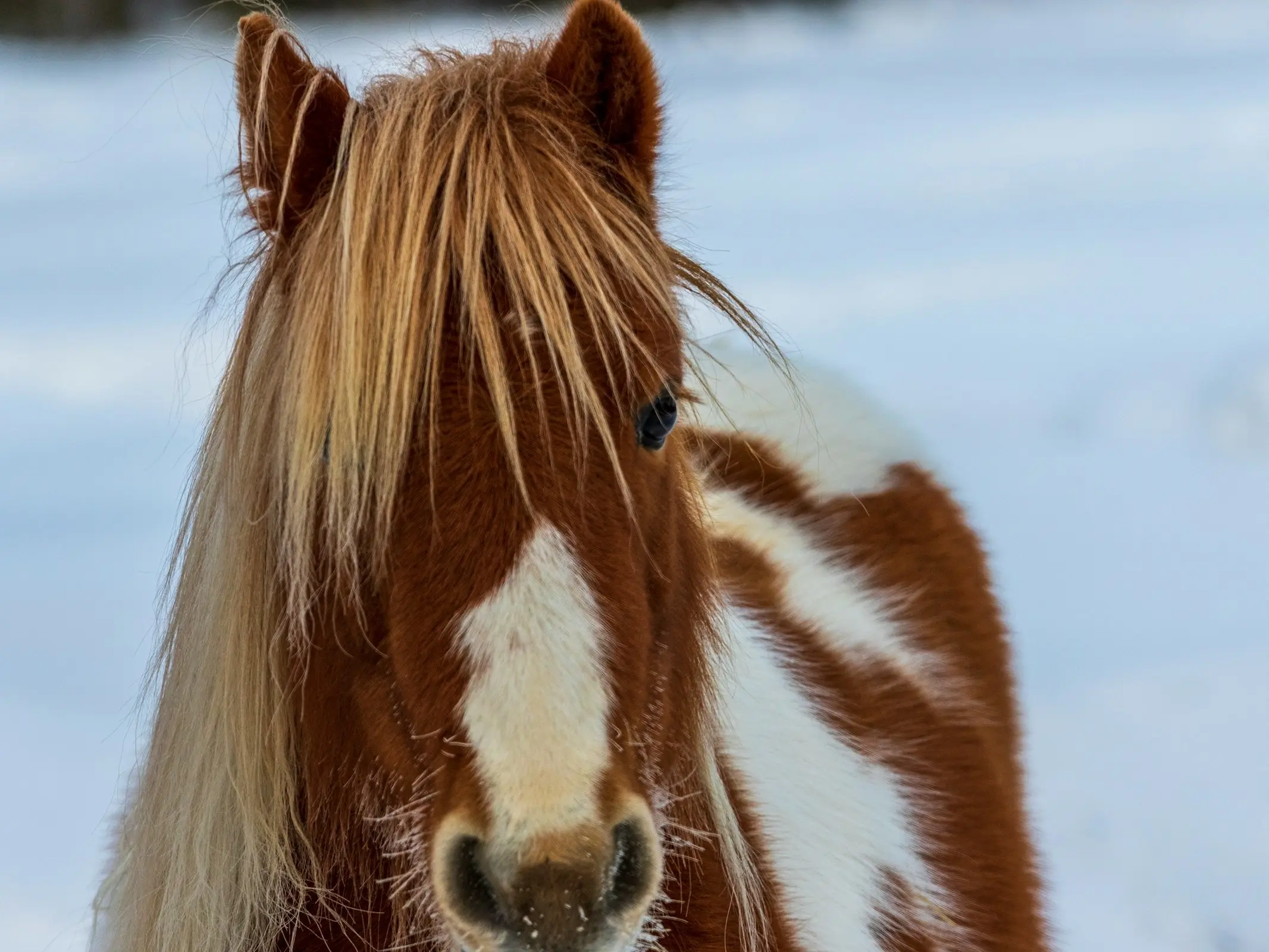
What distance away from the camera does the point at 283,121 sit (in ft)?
3.87

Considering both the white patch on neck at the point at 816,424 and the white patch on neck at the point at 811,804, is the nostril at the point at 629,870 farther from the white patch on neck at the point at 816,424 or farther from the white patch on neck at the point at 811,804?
the white patch on neck at the point at 816,424

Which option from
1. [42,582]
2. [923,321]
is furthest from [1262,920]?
[923,321]

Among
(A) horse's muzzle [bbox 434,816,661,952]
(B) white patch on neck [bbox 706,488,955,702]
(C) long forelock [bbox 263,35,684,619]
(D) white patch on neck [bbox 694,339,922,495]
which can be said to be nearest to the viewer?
(A) horse's muzzle [bbox 434,816,661,952]

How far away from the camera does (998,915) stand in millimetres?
1920

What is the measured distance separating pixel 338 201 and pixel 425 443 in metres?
0.30

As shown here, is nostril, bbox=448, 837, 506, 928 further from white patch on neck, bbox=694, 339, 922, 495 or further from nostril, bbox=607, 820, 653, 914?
white patch on neck, bbox=694, 339, 922, 495

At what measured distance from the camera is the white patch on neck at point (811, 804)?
154 cm

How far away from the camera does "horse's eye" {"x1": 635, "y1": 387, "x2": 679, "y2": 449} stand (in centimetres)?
116

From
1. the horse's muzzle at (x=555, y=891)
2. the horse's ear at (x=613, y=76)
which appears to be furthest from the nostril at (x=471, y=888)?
the horse's ear at (x=613, y=76)

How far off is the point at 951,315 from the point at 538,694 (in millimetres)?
7277

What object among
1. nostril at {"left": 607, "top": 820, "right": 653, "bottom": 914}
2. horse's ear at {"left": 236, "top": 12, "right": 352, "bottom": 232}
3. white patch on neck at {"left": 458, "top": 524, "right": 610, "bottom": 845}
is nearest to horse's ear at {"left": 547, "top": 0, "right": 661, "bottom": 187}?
horse's ear at {"left": 236, "top": 12, "right": 352, "bottom": 232}

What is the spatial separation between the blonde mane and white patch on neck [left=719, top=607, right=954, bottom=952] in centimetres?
20

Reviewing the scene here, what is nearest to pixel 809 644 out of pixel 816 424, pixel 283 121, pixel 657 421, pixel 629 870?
pixel 816 424

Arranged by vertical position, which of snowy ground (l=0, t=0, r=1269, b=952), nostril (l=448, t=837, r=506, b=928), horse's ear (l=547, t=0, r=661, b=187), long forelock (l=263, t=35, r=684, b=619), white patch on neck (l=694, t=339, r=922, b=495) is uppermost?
horse's ear (l=547, t=0, r=661, b=187)
